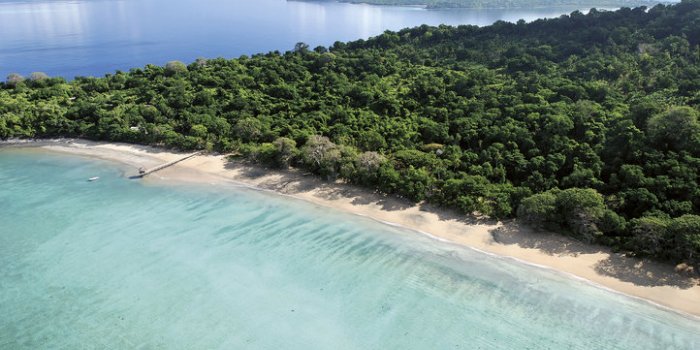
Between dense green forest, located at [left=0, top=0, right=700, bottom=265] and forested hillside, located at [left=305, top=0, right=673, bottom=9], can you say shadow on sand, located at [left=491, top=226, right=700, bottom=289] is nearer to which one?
dense green forest, located at [left=0, top=0, right=700, bottom=265]

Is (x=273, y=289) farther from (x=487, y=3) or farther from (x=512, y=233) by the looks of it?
(x=487, y=3)

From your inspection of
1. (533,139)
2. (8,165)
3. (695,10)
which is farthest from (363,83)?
(695,10)

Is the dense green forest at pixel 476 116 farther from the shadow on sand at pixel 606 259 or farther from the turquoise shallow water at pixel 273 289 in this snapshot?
the turquoise shallow water at pixel 273 289

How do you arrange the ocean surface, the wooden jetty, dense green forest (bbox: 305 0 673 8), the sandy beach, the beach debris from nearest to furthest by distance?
the sandy beach
the beach debris
the wooden jetty
the ocean surface
dense green forest (bbox: 305 0 673 8)

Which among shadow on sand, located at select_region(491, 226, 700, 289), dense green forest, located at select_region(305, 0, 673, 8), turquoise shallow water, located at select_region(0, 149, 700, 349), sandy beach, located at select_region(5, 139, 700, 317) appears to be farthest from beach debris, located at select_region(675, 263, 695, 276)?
dense green forest, located at select_region(305, 0, 673, 8)

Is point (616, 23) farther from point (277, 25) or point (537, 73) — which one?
point (277, 25)

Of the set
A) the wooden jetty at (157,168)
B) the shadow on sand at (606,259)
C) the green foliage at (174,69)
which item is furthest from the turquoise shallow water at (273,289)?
the green foliage at (174,69)

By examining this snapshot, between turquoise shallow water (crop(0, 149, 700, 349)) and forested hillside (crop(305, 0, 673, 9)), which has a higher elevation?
forested hillside (crop(305, 0, 673, 9))
